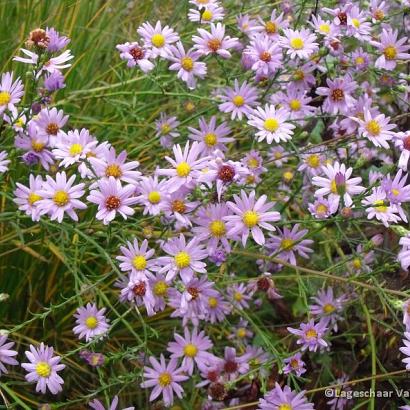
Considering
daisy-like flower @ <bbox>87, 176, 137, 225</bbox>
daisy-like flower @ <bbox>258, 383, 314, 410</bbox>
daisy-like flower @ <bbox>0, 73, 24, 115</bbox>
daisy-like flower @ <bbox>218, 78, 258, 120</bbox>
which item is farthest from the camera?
daisy-like flower @ <bbox>218, 78, 258, 120</bbox>

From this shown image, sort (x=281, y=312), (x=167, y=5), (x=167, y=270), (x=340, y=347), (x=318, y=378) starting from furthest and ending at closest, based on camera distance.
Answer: (x=167, y=5) → (x=281, y=312) → (x=340, y=347) → (x=318, y=378) → (x=167, y=270)

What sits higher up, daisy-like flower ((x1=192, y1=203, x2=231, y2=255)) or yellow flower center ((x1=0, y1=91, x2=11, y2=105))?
yellow flower center ((x1=0, y1=91, x2=11, y2=105))

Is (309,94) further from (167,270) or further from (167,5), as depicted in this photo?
(167,5)

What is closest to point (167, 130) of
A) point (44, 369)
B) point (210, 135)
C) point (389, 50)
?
point (210, 135)

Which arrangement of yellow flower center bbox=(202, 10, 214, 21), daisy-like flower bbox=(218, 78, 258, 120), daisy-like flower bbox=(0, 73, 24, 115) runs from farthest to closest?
1. yellow flower center bbox=(202, 10, 214, 21)
2. daisy-like flower bbox=(218, 78, 258, 120)
3. daisy-like flower bbox=(0, 73, 24, 115)

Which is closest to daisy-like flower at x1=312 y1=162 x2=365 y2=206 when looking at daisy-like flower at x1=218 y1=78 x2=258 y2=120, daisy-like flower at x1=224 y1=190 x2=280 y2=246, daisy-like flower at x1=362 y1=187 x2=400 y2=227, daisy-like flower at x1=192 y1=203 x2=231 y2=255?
daisy-like flower at x1=362 y1=187 x2=400 y2=227

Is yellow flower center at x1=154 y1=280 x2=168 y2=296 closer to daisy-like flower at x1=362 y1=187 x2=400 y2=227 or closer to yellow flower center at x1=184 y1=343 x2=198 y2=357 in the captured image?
yellow flower center at x1=184 y1=343 x2=198 y2=357

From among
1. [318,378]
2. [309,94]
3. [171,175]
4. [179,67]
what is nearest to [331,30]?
[309,94]

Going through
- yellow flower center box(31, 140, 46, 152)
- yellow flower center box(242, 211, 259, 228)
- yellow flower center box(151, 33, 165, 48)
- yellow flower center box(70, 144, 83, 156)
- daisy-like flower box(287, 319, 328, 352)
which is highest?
yellow flower center box(151, 33, 165, 48)
